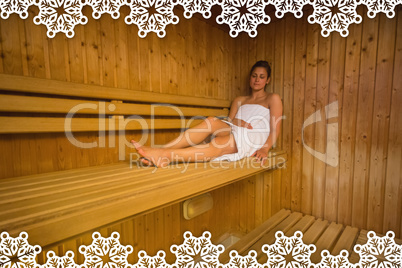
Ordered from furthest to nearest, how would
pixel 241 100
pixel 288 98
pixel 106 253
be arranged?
pixel 241 100
pixel 288 98
pixel 106 253

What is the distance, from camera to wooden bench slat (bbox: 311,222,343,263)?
154cm

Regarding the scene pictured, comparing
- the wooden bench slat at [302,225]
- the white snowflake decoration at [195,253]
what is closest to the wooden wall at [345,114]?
the wooden bench slat at [302,225]

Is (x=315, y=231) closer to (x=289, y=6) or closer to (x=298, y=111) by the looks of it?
(x=298, y=111)

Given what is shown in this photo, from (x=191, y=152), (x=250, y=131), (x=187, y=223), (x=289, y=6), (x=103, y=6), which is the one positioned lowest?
(x=187, y=223)

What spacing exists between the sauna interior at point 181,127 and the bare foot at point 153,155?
3.9 inches

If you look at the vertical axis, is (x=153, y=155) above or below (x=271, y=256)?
above

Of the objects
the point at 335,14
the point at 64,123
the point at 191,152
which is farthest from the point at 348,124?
the point at 64,123

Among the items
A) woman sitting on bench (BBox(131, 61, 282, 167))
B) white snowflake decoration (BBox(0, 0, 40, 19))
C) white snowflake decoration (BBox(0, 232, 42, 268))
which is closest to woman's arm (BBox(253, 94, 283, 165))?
woman sitting on bench (BBox(131, 61, 282, 167))

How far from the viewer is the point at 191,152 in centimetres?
157

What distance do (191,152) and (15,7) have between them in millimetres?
1267

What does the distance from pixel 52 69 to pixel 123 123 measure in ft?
1.74

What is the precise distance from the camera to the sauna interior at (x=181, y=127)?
1.10m

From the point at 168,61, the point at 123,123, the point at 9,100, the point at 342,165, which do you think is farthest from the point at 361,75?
the point at 9,100

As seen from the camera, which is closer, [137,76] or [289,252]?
[289,252]
